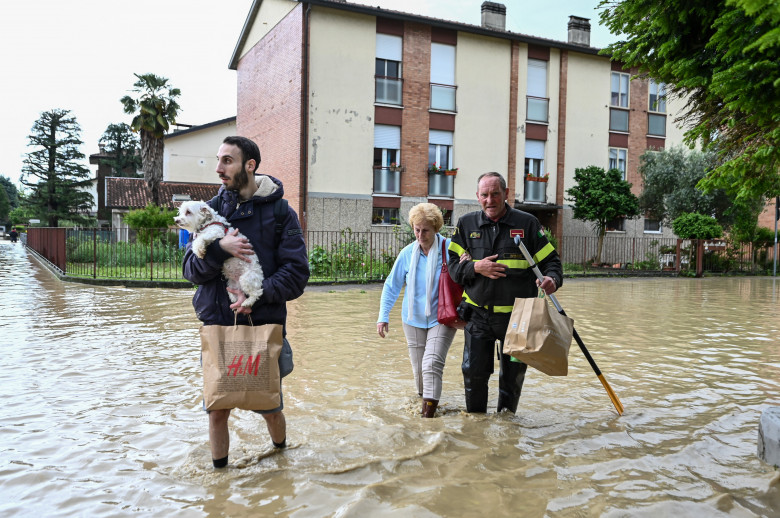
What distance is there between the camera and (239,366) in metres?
3.34

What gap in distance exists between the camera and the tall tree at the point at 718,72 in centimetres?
327

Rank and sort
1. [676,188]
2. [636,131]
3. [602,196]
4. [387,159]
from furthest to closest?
[636,131], [676,188], [387,159], [602,196]

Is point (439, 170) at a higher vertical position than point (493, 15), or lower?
lower

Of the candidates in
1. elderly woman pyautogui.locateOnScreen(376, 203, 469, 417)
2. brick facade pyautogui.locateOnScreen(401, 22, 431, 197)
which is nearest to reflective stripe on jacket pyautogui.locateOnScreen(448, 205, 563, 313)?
elderly woman pyautogui.locateOnScreen(376, 203, 469, 417)

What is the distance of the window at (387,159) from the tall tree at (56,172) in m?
38.6

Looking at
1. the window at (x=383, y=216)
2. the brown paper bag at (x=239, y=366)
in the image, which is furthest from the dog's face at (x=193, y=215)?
the window at (x=383, y=216)

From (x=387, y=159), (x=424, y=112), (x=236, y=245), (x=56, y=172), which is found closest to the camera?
(x=236, y=245)

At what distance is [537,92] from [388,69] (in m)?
7.33

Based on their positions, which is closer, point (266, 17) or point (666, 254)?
point (666, 254)

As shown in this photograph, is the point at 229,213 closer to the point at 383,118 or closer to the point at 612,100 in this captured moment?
the point at 383,118

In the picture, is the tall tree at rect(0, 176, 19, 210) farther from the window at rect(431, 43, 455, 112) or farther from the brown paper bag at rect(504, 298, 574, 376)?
the brown paper bag at rect(504, 298, 574, 376)

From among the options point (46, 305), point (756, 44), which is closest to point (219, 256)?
point (756, 44)

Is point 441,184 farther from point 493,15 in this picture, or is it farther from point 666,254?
point 666,254

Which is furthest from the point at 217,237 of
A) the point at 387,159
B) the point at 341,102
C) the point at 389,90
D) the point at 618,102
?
Result: the point at 618,102
